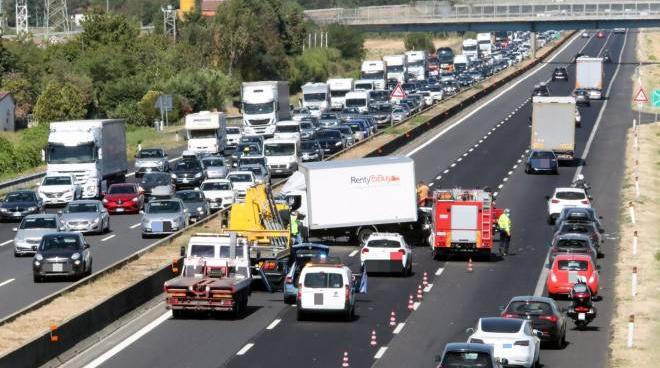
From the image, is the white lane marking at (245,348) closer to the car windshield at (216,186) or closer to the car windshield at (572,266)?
the car windshield at (572,266)

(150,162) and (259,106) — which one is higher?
(259,106)

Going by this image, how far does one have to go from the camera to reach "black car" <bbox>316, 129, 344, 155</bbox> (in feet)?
290

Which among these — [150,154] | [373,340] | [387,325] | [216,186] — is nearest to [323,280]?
[387,325]

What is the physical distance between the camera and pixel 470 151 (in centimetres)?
8919

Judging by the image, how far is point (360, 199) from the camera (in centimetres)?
5403

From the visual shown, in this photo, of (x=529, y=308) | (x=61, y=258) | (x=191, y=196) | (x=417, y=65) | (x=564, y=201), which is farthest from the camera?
(x=417, y=65)

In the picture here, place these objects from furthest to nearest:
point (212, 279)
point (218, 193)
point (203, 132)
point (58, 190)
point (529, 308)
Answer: point (203, 132), point (58, 190), point (218, 193), point (212, 279), point (529, 308)

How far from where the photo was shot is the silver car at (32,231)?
50.3 metres

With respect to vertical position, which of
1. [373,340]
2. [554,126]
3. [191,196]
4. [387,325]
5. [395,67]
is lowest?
[387,325]

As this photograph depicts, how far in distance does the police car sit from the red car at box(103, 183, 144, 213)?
89.2 feet

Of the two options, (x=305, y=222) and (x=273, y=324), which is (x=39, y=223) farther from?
(x=273, y=324)

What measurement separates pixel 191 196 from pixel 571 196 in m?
15.8

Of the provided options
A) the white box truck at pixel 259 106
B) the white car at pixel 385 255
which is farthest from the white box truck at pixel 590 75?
the white car at pixel 385 255

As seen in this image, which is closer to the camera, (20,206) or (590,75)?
(20,206)
